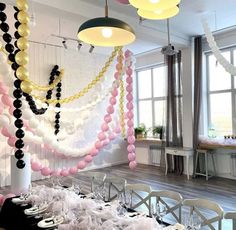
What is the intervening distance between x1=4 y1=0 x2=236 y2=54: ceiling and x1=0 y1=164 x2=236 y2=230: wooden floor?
320 cm

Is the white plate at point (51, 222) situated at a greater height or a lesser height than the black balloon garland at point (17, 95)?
lesser

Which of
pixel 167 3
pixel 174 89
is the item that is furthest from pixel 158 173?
pixel 167 3

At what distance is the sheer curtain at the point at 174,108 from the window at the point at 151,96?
0.90 m

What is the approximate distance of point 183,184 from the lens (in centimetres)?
578

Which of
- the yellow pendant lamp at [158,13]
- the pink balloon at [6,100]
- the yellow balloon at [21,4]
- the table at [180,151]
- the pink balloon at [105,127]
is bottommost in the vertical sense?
the table at [180,151]

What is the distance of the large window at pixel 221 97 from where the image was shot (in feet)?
20.7

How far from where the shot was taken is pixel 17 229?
223 cm

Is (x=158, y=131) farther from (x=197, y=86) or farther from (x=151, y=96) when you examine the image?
(x=197, y=86)

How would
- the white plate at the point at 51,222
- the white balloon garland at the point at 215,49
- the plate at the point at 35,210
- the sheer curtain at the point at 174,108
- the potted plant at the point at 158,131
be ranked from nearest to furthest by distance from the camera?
the white plate at the point at 51,222 → the plate at the point at 35,210 → the white balloon garland at the point at 215,49 → the sheer curtain at the point at 174,108 → the potted plant at the point at 158,131

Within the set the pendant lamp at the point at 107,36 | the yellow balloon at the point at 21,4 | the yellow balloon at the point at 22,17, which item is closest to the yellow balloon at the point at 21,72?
the yellow balloon at the point at 22,17

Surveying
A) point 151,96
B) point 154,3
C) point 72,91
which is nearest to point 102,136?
point 72,91

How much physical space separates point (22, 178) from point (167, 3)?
367 cm

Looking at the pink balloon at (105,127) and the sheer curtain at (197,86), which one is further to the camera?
the sheer curtain at (197,86)

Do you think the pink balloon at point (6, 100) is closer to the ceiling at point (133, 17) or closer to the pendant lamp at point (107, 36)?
the ceiling at point (133, 17)
